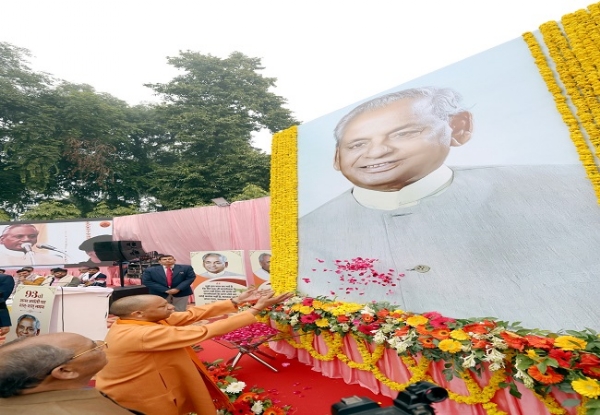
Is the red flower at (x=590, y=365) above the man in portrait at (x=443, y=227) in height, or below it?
below

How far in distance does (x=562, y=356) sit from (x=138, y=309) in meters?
2.47

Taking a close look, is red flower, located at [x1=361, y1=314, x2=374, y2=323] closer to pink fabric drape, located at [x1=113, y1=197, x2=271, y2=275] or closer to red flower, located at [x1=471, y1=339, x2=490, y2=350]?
red flower, located at [x1=471, y1=339, x2=490, y2=350]

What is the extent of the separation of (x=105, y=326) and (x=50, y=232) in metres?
7.78

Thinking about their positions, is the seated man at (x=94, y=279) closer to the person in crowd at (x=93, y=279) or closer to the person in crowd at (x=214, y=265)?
the person in crowd at (x=93, y=279)

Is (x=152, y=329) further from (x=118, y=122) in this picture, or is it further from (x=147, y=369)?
(x=118, y=122)

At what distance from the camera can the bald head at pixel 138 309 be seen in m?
2.26

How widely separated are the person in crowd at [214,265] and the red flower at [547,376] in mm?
5771

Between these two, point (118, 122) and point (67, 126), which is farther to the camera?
point (118, 122)

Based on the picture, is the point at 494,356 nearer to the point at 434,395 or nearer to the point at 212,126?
the point at 434,395

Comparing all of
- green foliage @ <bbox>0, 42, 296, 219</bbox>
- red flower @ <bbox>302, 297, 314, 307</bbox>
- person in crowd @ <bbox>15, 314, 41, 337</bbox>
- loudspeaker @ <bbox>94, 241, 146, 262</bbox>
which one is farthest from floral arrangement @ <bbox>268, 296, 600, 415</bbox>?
green foliage @ <bbox>0, 42, 296, 219</bbox>

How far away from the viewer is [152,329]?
82.5 inches

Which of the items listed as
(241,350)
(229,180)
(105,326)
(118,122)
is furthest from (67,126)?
(241,350)

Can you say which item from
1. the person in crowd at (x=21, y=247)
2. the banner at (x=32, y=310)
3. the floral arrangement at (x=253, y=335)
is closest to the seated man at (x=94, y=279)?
the person in crowd at (x=21, y=247)

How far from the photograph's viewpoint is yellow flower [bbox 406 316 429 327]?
8.66 ft
